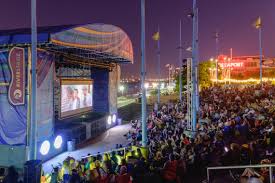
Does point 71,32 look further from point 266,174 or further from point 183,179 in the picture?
point 266,174

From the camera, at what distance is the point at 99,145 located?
64.6 ft

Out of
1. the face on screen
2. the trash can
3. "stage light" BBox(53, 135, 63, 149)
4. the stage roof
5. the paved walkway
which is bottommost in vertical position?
the paved walkway

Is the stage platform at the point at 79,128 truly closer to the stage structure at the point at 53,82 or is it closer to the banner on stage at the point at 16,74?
the stage structure at the point at 53,82

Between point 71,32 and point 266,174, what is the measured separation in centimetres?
1128

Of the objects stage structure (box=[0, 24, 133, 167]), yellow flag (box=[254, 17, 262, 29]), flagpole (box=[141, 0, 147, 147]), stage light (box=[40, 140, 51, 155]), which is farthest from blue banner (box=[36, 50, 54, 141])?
yellow flag (box=[254, 17, 262, 29])

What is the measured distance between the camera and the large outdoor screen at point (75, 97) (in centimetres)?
1902

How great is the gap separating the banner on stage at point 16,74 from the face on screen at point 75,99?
4.22m

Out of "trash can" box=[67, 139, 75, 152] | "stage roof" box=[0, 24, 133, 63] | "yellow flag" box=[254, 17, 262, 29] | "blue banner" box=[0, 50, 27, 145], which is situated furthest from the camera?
"yellow flag" box=[254, 17, 262, 29]

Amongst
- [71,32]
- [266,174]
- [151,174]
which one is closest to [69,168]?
[151,174]

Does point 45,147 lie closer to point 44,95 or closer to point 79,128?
point 44,95

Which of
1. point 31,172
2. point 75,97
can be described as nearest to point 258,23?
point 75,97

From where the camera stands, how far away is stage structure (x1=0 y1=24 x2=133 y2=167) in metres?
14.5

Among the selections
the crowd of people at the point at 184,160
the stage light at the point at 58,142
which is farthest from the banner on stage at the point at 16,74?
the crowd of people at the point at 184,160

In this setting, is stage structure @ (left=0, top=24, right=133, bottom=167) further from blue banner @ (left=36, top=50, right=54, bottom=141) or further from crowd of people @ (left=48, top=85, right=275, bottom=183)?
crowd of people @ (left=48, top=85, right=275, bottom=183)
